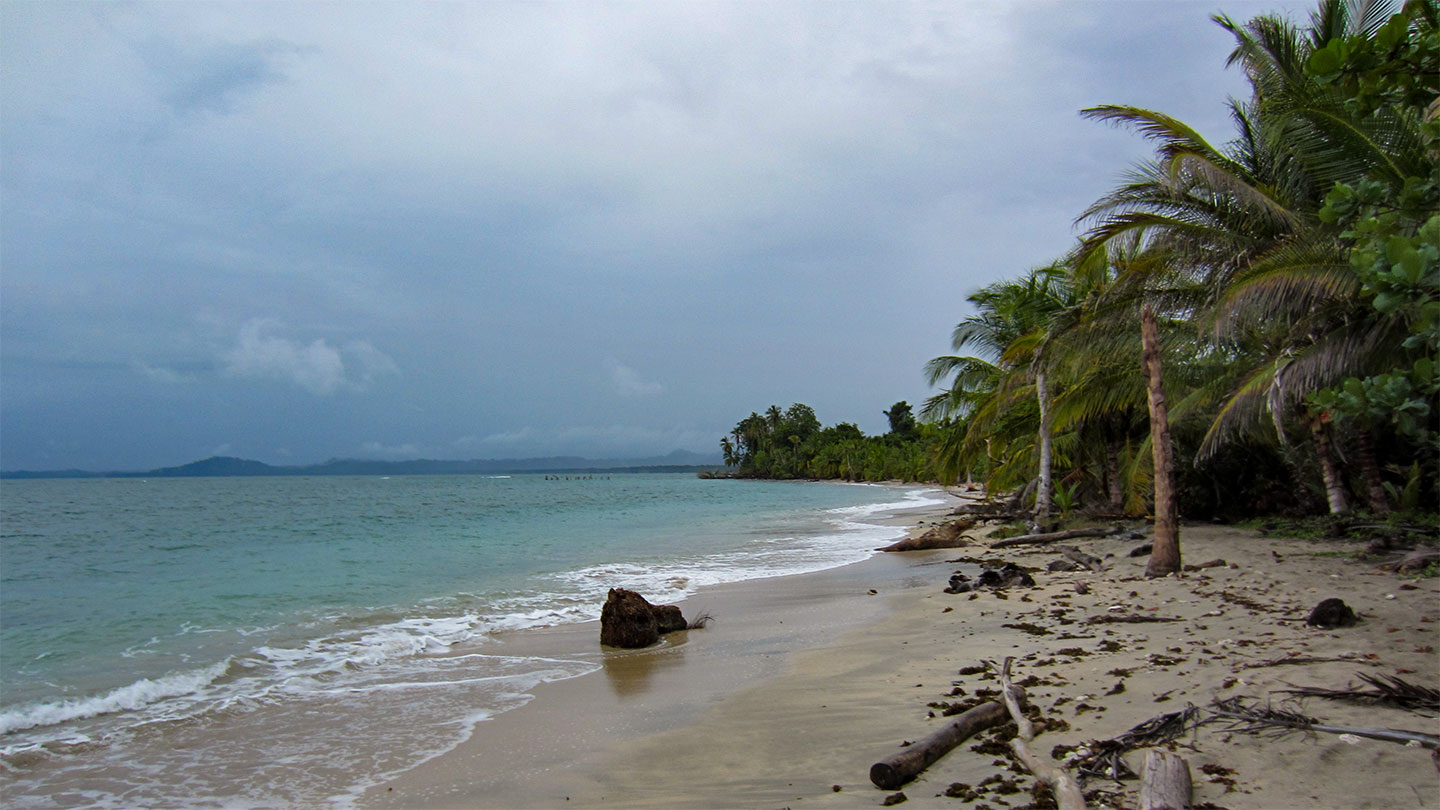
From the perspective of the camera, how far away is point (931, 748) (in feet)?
13.6

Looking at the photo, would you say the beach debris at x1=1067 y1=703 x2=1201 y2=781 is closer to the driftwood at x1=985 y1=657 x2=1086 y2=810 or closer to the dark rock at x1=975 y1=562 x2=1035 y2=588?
the driftwood at x1=985 y1=657 x2=1086 y2=810

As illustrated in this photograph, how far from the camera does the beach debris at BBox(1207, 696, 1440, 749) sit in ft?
11.4

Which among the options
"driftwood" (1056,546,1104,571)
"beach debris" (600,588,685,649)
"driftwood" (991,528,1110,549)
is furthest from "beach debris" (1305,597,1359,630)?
"driftwood" (991,528,1110,549)

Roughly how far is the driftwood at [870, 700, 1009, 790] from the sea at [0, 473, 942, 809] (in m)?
3.27

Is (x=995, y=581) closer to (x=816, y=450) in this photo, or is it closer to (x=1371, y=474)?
(x=1371, y=474)

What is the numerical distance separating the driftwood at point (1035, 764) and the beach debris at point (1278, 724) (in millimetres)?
993

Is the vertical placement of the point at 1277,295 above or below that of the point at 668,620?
above

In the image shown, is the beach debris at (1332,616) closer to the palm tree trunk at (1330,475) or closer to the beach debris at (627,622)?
the beach debris at (627,622)

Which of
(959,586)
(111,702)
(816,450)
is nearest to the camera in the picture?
(111,702)

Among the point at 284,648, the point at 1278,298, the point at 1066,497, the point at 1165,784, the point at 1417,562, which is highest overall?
the point at 1278,298

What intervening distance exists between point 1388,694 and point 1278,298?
6.66m

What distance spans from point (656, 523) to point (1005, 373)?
1631cm

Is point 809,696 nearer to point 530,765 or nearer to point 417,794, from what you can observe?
point 530,765

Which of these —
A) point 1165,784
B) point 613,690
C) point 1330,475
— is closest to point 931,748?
point 1165,784
